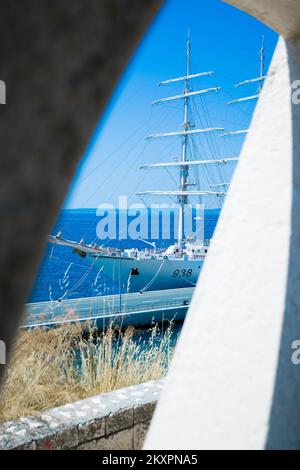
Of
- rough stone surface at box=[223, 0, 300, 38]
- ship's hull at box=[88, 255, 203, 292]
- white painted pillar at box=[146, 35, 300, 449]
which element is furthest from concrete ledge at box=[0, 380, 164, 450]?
ship's hull at box=[88, 255, 203, 292]

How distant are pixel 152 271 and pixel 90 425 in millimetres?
25775

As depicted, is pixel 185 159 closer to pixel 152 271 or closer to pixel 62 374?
pixel 152 271

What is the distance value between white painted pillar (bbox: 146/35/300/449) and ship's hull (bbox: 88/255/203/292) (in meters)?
25.1

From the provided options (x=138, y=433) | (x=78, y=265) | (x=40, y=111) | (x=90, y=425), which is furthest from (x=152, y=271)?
(x=78, y=265)

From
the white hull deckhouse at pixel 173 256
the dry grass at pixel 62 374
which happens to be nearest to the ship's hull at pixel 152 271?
the white hull deckhouse at pixel 173 256

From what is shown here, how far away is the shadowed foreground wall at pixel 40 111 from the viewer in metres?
0.34

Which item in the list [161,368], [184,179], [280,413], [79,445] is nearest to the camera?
[280,413]

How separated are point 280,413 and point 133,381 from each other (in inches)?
115

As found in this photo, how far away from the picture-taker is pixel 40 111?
0.35 meters
